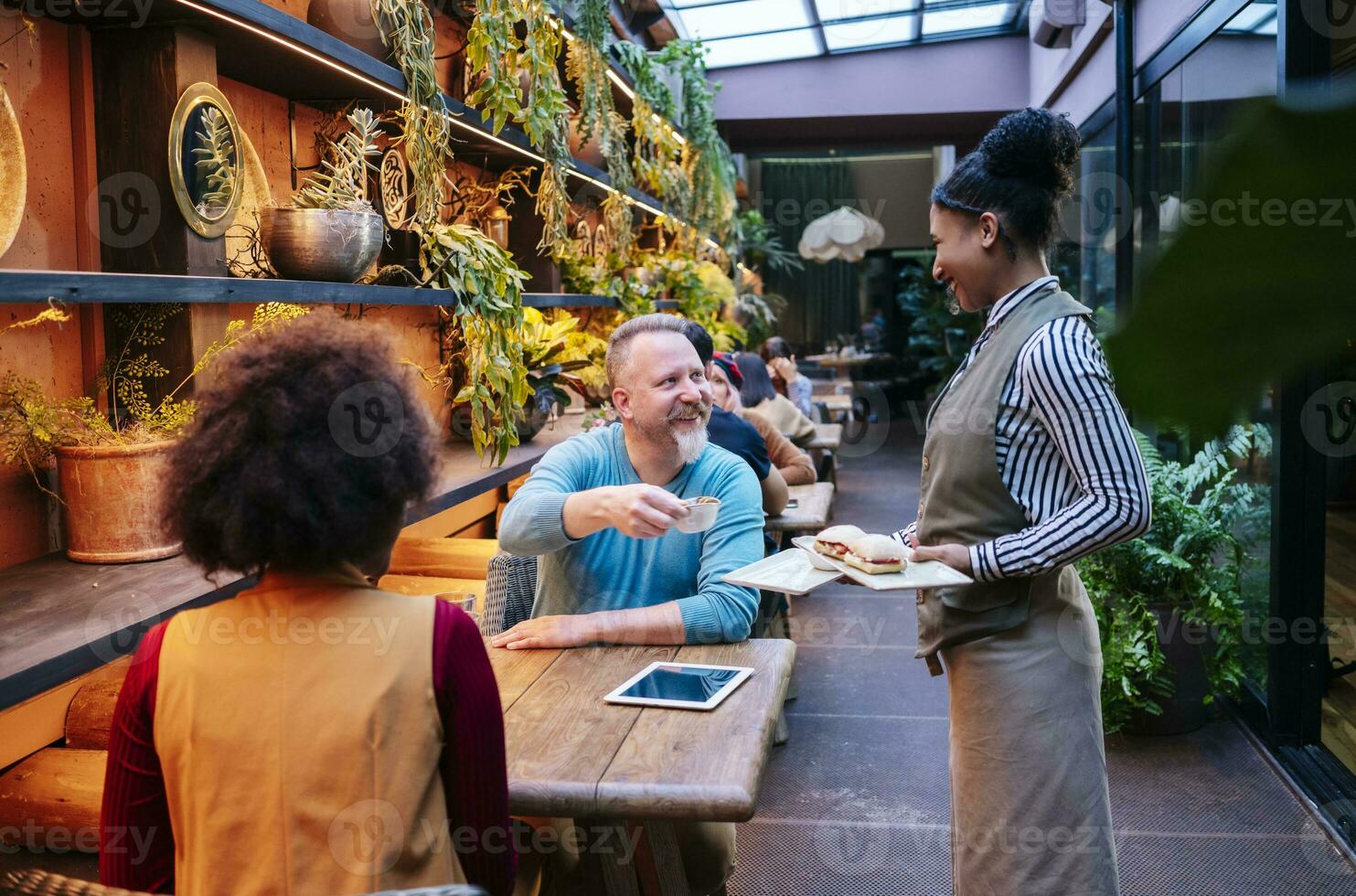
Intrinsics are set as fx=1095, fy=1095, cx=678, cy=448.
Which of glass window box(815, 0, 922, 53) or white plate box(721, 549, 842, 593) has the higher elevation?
glass window box(815, 0, 922, 53)

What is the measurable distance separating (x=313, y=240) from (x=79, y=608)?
1100 mm

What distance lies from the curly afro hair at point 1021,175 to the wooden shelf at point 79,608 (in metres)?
1.03

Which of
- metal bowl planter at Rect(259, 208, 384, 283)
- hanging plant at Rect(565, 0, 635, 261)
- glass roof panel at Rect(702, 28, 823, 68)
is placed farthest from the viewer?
glass roof panel at Rect(702, 28, 823, 68)

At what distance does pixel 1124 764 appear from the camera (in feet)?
11.7

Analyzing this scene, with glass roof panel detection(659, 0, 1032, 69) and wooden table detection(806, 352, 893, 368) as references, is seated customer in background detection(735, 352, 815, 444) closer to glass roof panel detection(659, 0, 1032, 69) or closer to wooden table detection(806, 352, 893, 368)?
glass roof panel detection(659, 0, 1032, 69)

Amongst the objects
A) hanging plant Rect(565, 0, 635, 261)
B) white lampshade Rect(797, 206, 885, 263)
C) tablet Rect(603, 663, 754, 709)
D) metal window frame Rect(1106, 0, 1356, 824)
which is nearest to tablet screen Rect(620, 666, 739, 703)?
tablet Rect(603, 663, 754, 709)

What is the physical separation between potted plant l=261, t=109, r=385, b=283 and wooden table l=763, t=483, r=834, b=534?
1.74 m

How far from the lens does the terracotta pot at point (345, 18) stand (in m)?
2.91

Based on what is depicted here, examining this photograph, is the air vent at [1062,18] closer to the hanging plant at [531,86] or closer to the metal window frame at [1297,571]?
the metal window frame at [1297,571]

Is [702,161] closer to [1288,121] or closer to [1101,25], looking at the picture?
[1101,25]

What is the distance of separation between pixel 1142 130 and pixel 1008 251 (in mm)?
3865

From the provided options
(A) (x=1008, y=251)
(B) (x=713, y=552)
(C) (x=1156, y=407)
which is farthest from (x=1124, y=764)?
(C) (x=1156, y=407)

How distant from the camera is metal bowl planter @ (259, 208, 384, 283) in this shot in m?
2.66

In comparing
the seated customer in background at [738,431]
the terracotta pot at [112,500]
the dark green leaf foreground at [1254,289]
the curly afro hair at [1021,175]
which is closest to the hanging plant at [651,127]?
Answer: the seated customer in background at [738,431]
